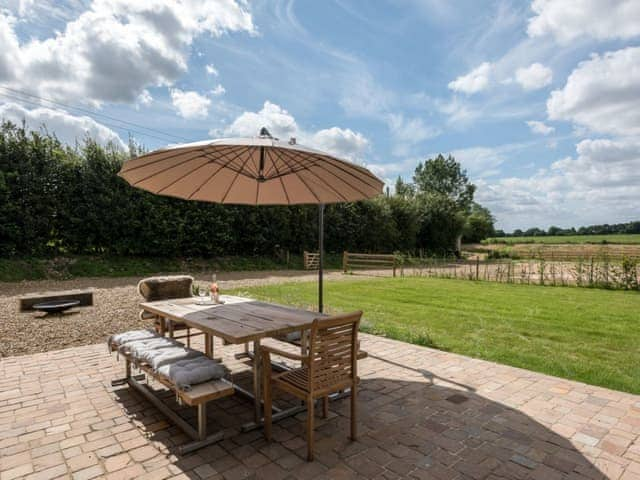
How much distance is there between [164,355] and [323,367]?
4.07 feet

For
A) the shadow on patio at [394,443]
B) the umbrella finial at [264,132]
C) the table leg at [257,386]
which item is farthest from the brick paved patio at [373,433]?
the umbrella finial at [264,132]

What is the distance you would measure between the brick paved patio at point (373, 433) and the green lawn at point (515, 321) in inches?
24.6

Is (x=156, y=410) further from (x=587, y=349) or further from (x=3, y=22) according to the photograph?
(x=3, y=22)

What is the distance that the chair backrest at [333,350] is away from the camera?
2172 mm

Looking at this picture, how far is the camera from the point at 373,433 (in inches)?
97.4

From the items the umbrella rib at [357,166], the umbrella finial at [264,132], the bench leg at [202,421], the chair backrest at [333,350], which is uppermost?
the umbrella finial at [264,132]

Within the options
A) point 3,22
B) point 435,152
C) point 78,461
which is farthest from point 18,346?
point 435,152

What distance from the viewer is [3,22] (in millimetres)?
6289

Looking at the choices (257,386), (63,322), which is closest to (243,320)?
(257,386)

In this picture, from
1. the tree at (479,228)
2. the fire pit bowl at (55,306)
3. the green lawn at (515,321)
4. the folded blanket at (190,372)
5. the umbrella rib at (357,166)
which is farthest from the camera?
the tree at (479,228)

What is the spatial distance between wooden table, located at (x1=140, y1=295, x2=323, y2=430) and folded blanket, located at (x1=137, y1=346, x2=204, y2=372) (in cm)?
19

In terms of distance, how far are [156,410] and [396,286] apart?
7.90 m

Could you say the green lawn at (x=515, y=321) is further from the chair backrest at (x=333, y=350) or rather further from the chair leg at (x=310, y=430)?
the chair leg at (x=310, y=430)

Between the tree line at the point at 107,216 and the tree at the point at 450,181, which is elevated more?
the tree at the point at 450,181
